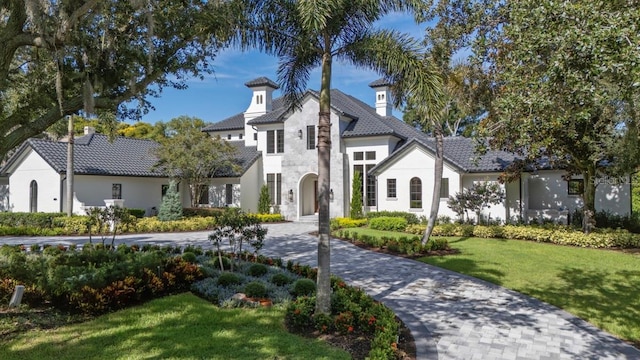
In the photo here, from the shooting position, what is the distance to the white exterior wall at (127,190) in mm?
24000

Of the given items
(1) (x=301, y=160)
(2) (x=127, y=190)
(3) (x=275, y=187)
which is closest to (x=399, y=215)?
(1) (x=301, y=160)

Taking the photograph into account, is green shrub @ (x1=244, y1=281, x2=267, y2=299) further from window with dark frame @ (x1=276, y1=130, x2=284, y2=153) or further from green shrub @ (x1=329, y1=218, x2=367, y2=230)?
window with dark frame @ (x1=276, y1=130, x2=284, y2=153)

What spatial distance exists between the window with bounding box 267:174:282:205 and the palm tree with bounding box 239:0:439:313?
1966 cm

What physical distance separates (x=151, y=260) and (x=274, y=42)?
530 cm

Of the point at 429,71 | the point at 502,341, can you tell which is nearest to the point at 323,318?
the point at 502,341

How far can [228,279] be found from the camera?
28.3ft

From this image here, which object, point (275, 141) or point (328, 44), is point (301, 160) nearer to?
point (275, 141)

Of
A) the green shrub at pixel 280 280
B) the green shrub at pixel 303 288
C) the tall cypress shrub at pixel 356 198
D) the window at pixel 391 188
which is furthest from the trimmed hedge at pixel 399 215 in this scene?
the green shrub at pixel 303 288

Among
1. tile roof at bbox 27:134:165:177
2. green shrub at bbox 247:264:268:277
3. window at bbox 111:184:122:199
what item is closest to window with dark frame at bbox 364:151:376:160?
tile roof at bbox 27:134:165:177

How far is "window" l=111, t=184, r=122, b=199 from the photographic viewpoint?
2547 cm

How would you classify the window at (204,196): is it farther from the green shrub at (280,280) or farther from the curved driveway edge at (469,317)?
the green shrub at (280,280)

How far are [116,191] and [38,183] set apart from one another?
4.22 m

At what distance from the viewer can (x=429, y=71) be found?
735cm

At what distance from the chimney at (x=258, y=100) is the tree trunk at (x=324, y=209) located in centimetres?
2534
